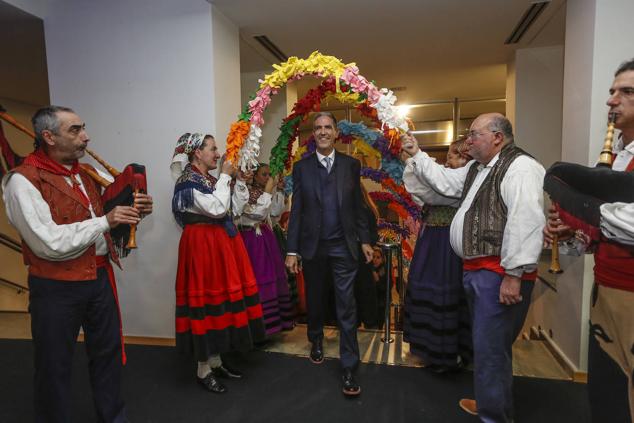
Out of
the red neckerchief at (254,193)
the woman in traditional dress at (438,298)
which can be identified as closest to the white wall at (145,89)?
the red neckerchief at (254,193)

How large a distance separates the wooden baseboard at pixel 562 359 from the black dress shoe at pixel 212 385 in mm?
2396

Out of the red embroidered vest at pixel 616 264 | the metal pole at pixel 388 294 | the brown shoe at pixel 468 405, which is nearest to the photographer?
the red embroidered vest at pixel 616 264

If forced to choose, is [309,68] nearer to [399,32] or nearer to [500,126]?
[500,126]

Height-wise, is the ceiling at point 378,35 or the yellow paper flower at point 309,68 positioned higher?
the ceiling at point 378,35

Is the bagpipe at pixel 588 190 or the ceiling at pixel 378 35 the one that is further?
the ceiling at pixel 378 35

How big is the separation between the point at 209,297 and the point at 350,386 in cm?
106

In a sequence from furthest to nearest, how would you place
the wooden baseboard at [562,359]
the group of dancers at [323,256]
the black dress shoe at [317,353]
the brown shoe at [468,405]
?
the black dress shoe at [317,353] → the wooden baseboard at [562,359] → the brown shoe at [468,405] → the group of dancers at [323,256]

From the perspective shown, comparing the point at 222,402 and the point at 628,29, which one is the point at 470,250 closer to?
the point at 222,402

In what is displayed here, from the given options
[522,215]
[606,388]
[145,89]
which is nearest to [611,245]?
[522,215]

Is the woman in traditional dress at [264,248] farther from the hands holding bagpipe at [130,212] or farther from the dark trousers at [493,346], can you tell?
the dark trousers at [493,346]

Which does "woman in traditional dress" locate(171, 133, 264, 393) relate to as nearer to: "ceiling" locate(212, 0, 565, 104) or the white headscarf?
the white headscarf

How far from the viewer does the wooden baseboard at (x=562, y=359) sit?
8.29ft

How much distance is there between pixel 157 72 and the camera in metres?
3.08

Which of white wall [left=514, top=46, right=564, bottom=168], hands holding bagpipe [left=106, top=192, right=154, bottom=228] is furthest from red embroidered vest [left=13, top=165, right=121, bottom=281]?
white wall [left=514, top=46, right=564, bottom=168]
